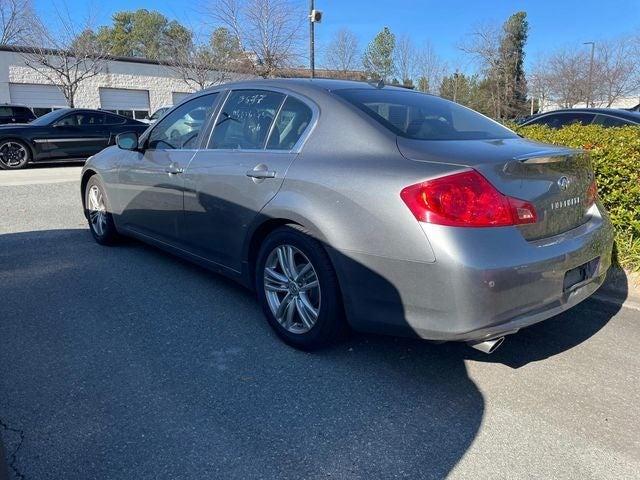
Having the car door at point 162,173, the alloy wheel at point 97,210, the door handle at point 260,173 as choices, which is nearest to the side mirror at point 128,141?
the car door at point 162,173

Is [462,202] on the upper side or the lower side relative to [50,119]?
lower

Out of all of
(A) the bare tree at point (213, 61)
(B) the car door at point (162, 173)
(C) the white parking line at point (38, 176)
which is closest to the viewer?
(B) the car door at point (162, 173)

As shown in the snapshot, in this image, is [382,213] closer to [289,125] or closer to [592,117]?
[289,125]

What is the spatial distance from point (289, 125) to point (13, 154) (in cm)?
1153

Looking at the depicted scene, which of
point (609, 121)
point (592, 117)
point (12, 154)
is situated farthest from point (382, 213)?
point (12, 154)

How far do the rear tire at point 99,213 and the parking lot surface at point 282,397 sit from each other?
1.31m

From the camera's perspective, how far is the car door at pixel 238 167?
3299 mm

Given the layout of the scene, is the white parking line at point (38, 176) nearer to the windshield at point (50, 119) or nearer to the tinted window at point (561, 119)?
the windshield at point (50, 119)

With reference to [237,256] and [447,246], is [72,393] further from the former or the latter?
[447,246]

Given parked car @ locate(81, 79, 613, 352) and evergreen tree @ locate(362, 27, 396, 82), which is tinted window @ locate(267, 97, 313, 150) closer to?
parked car @ locate(81, 79, 613, 352)

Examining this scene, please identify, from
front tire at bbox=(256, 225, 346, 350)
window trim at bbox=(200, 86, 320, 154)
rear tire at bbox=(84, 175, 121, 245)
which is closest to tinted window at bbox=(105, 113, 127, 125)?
rear tire at bbox=(84, 175, 121, 245)

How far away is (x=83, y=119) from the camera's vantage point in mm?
13438

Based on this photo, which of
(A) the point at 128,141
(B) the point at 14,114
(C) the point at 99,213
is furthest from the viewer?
(B) the point at 14,114

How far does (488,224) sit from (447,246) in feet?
0.76
